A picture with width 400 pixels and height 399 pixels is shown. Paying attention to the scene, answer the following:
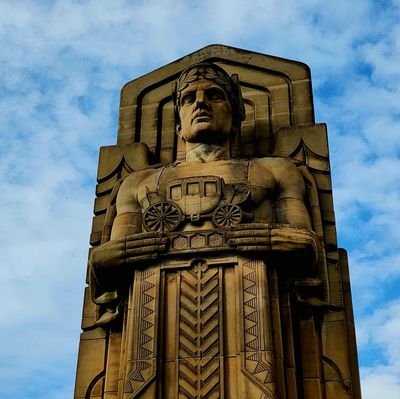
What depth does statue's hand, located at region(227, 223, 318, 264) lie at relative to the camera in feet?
34.6

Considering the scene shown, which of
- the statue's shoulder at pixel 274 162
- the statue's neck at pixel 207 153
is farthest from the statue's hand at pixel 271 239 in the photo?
the statue's neck at pixel 207 153

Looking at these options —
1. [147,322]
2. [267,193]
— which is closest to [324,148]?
[267,193]

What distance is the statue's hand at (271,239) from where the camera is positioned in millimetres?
10531

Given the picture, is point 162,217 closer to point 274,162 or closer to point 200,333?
point 200,333

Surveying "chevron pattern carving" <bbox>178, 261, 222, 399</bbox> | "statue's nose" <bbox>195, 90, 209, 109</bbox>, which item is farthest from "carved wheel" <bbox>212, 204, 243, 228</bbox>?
"statue's nose" <bbox>195, 90, 209, 109</bbox>

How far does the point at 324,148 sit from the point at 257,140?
1.46 meters

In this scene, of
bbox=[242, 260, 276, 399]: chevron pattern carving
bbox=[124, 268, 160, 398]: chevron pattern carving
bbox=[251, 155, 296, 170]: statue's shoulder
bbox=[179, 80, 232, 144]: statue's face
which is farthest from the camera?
bbox=[179, 80, 232, 144]: statue's face

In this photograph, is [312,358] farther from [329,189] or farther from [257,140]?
[257,140]

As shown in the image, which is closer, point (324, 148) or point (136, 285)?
point (136, 285)

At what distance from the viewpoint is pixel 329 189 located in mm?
13195

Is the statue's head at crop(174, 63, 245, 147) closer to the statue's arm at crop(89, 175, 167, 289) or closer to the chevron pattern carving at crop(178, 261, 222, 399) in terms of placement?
the statue's arm at crop(89, 175, 167, 289)

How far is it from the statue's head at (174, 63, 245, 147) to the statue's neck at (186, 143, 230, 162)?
4.4 inches

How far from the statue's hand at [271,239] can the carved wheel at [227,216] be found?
25 cm

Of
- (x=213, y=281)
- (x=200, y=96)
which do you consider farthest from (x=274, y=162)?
(x=213, y=281)
